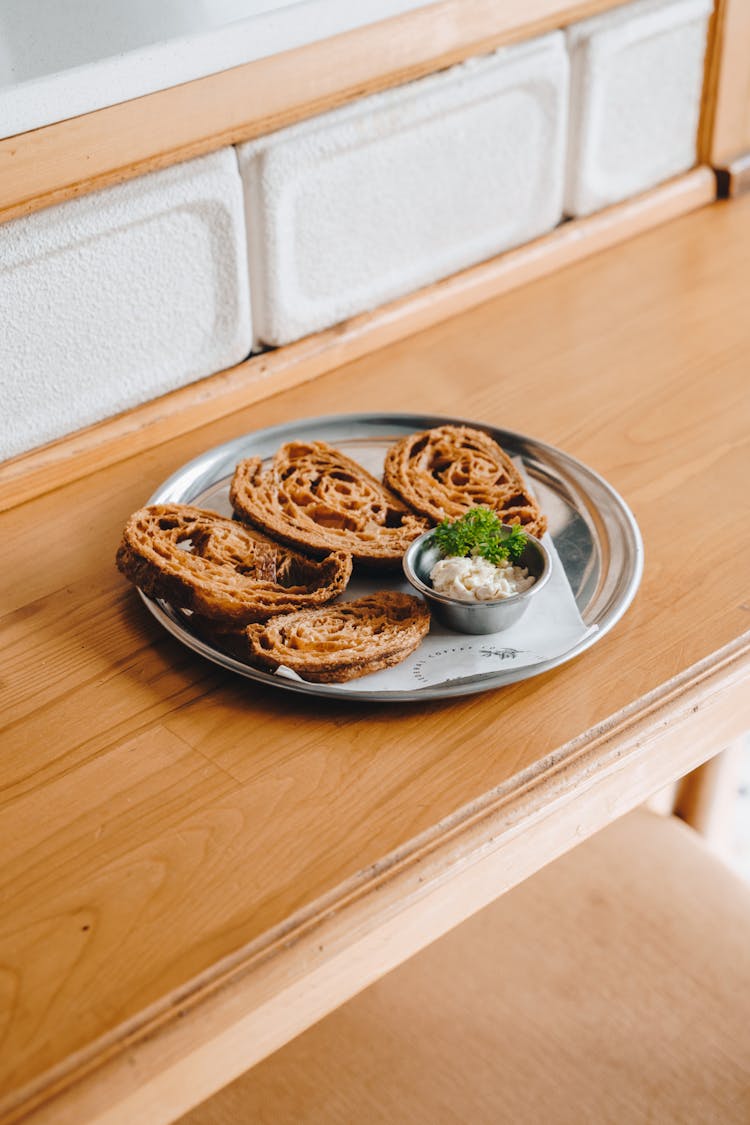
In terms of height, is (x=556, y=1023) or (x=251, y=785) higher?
(x=251, y=785)

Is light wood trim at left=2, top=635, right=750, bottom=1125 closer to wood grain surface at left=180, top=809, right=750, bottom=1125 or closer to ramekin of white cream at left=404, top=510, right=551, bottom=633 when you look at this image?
ramekin of white cream at left=404, top=510, right=551, bottom=633

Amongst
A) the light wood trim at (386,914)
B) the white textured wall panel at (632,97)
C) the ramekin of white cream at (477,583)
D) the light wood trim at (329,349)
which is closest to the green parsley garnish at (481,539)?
the ramekin of white cream at (477,583)

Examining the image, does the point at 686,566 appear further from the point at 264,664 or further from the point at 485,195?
the point at 485,195

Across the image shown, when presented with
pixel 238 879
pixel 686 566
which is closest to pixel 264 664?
pixel 238 879

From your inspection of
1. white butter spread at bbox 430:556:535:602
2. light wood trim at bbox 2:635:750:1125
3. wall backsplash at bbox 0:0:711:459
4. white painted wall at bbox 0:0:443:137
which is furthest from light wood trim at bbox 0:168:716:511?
light wood trim at bbox 2:635:750:1125

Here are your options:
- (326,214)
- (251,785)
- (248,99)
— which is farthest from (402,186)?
(251,785)

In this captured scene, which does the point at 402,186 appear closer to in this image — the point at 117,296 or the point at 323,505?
the point at 117,296

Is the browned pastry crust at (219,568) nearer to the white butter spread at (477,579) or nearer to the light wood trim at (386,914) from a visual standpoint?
the white butter spread at (477,579)
